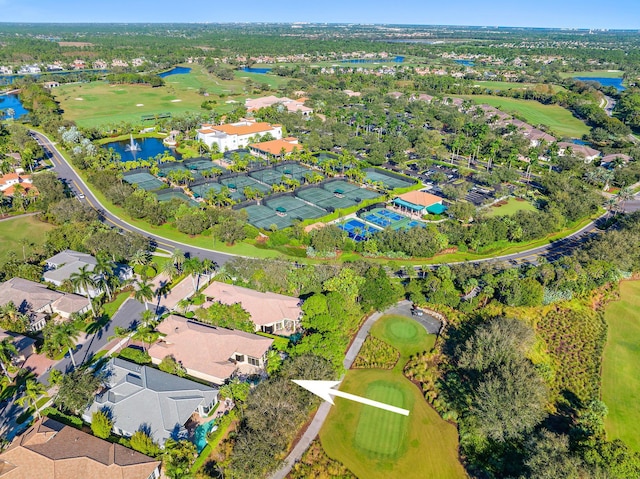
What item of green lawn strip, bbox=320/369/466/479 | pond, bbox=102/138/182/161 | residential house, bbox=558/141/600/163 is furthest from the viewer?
pond, bbox=102/138/182/161

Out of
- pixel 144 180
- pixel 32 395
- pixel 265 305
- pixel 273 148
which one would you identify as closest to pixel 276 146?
pixel 273 148

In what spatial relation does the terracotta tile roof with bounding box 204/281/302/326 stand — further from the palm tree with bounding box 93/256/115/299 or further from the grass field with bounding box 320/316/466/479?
the palm tree with bounding box 93/256/115/299

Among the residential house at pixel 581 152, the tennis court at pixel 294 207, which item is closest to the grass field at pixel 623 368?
the tennis court at pixel 294 207

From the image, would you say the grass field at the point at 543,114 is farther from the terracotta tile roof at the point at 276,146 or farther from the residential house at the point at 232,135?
the residential house at the point at 232,135

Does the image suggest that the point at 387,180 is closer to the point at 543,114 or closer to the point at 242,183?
the point at 242,183

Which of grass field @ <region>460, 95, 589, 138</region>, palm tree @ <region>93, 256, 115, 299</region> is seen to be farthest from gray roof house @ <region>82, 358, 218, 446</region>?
grass field @ <region>460, 95, 589, 138</region>
